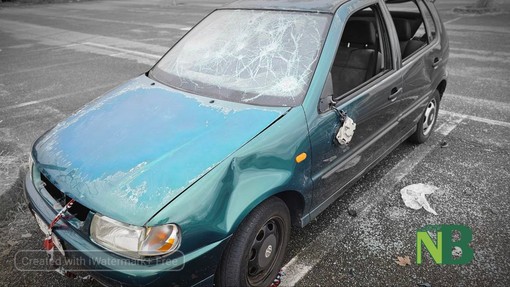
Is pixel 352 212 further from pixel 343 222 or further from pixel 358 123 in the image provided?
pixel 358 123

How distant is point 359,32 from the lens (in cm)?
346

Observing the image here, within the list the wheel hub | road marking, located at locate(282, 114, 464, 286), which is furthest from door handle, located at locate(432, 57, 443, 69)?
the wheel hub

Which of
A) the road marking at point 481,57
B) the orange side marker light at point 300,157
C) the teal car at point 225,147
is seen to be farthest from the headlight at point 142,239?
the road marking at point 481,57

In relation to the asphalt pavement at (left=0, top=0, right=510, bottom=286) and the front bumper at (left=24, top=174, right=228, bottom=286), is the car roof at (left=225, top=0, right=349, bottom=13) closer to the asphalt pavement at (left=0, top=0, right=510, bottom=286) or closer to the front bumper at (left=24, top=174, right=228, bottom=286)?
the asphalt pavement at (left=0, top=0, right=510, bottom=286)

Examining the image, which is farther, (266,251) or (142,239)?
(266,251)

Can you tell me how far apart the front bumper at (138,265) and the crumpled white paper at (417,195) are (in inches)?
77.8

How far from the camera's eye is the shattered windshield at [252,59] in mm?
2443

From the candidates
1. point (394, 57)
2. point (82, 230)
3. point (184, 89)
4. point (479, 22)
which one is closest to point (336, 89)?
point (394, 57)

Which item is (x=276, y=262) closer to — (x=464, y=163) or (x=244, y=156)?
(x=244, y=156)

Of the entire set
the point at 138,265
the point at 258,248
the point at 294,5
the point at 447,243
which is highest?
the point at 294,5

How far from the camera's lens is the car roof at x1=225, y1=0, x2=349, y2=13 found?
2689mm

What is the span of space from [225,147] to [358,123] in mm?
1139

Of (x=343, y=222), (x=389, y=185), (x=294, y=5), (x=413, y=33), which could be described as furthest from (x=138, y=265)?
(x=413, y=33)

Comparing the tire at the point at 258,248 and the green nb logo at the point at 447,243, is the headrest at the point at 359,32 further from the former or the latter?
the tire at the point at 258,248
